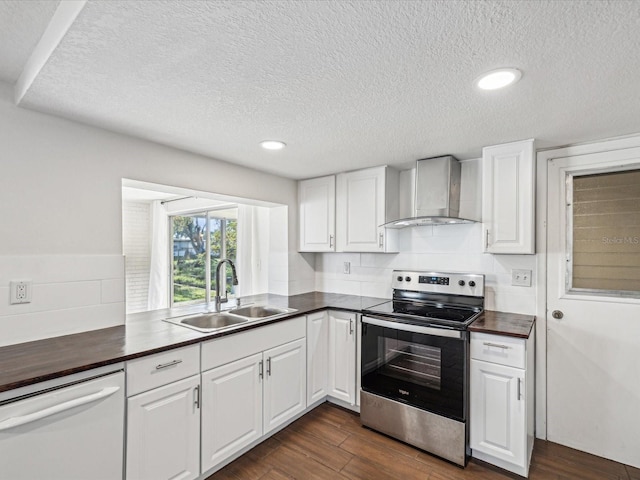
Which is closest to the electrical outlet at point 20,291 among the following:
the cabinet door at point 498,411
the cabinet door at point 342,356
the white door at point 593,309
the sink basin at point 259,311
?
the sink basin at point 259,311

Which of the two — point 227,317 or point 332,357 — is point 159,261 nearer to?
point 227,317

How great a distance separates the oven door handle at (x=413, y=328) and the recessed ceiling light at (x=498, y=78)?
4.65 ft

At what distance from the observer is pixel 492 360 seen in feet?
6.57

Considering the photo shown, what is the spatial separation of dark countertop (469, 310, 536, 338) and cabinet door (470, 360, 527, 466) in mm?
218

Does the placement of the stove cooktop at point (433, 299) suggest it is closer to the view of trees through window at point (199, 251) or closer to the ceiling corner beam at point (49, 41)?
the ceiling corner beam at point (49, 41)

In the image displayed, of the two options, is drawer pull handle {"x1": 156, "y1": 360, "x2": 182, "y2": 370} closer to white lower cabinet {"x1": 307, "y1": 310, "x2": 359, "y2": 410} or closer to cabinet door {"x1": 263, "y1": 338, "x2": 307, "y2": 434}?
cabinet door {"x1": 263, "y1": 338, "x2": 307, "y2": 434}

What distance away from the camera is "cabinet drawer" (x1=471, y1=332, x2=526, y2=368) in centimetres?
192

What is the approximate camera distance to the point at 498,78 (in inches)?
54.6

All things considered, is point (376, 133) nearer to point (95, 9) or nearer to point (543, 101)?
point (543, 101)

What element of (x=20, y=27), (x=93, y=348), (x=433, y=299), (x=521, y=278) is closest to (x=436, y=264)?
(x=433, y=299)

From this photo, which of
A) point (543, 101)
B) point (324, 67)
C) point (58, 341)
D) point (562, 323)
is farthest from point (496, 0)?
point (58, 341)

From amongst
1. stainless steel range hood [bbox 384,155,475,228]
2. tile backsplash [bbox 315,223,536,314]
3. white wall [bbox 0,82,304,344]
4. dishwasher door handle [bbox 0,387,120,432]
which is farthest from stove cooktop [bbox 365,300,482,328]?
white wall [bbox 0,82,304,344]

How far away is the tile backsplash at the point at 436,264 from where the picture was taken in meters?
2.46

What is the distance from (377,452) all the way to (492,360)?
993 millimetres
